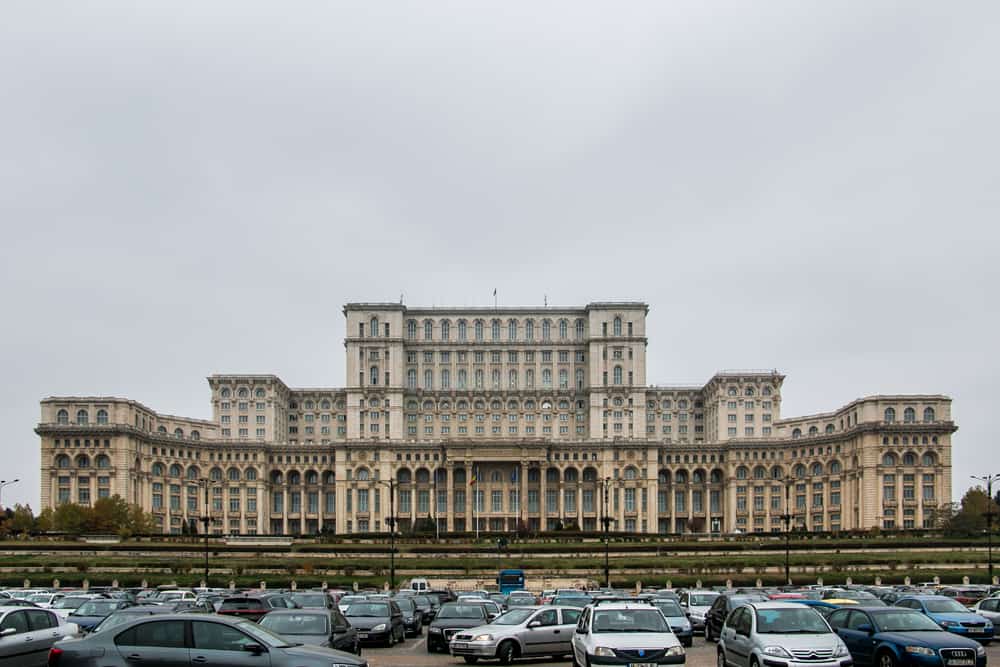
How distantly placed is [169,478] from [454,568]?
7722 centimetres

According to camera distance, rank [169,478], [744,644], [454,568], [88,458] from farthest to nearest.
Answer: [169,478], [88,458], [454,568], [744,644]

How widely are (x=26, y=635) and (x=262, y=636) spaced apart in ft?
30.2

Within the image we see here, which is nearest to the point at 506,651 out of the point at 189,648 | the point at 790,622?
the point at 790,622

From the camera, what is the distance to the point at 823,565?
311ft

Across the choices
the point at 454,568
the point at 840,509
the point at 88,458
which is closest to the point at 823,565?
the point at 454,568

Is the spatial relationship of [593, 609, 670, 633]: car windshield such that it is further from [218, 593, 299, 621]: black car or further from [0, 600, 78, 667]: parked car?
[218, 593, 299, 621]: black car

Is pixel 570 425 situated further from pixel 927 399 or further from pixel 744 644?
pixel 744 644

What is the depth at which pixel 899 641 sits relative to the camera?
28984mm

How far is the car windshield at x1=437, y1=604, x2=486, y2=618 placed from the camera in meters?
41.8

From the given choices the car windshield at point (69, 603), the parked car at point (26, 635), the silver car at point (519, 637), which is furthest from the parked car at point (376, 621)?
the car windshield at point (69, 603)

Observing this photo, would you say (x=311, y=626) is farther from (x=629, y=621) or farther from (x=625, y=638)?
(x=625, y=638)

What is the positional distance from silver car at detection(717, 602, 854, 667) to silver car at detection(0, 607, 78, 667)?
18.0 metres

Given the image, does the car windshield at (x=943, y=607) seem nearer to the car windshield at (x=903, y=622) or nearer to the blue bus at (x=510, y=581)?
the car windshield at (x=903, y=622)

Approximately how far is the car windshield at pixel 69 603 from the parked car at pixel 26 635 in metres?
16.4
